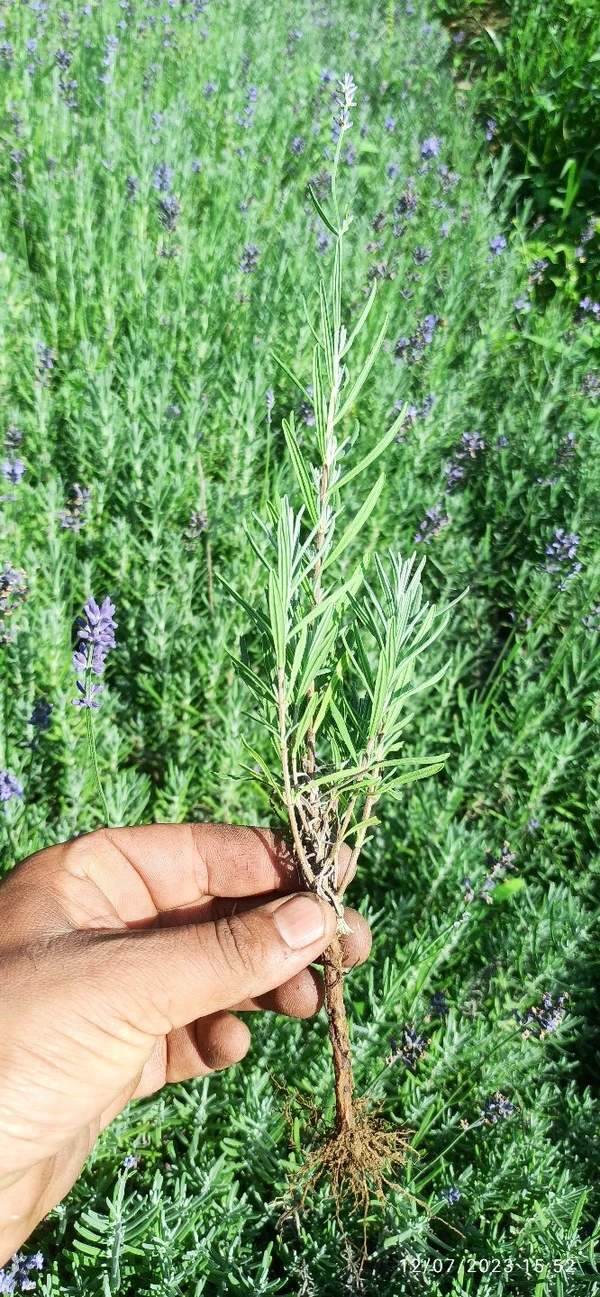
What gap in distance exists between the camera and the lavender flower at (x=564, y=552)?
3068mm

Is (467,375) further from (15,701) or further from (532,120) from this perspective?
(532,120)

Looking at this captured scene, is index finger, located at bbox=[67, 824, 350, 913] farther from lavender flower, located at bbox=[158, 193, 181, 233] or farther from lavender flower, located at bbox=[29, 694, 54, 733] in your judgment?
lavender flower, located at bbox=[158, 193, 181, 233]

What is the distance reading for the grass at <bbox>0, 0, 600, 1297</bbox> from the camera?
6.23 ft

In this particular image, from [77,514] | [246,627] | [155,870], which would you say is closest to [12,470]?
[77,514]

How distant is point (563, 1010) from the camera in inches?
87.0

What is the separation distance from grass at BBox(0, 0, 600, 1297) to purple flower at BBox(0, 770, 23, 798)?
13 cm

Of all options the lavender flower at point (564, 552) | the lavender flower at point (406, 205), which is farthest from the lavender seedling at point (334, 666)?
the lavender flower at point (406, 205)

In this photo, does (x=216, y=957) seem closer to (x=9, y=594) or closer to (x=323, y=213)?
(x=323, y=213)

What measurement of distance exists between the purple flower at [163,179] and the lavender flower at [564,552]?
2.59m

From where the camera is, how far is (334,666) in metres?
1.53

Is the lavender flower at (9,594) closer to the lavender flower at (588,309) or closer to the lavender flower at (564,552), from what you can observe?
the lavender flower at (564,552)

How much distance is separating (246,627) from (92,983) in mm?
1588

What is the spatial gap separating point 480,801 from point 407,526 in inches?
51.2

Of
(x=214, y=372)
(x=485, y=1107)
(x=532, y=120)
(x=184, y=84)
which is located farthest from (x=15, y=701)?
(x=532, y=120)
